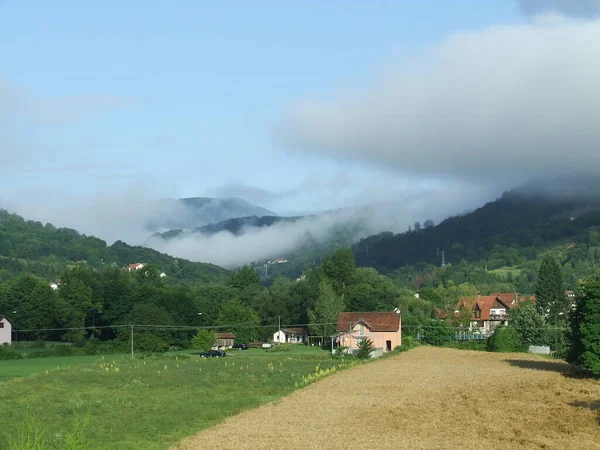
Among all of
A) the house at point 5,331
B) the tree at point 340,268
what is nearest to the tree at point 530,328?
the tree at point 340,268

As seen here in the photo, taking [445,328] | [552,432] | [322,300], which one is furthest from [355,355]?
[552,432]

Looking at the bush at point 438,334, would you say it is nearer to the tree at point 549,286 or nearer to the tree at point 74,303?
the tree at point 549,286

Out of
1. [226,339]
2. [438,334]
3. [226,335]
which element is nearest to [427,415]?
[438,334]

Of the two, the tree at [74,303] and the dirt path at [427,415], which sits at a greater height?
the tree at [74,303]

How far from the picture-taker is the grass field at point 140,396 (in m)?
31.9

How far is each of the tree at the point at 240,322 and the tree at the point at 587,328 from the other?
60.8 m

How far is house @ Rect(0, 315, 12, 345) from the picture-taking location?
10650 cm

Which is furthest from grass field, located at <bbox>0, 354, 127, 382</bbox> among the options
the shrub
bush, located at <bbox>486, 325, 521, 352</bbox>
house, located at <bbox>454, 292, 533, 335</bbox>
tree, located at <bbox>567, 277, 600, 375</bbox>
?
house, located at <bbox>454, 292, 533, 335</bbox>

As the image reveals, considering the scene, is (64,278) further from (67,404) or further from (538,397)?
(538,397)

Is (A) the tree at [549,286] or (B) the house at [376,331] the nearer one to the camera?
(B) the house at [376,331]

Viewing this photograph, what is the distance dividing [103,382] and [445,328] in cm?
5253

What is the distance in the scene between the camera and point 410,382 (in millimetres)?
49531

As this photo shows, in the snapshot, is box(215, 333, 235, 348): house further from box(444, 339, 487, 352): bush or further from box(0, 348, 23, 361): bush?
box(444, 339, 487, 352): bush

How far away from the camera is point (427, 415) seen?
112ft
